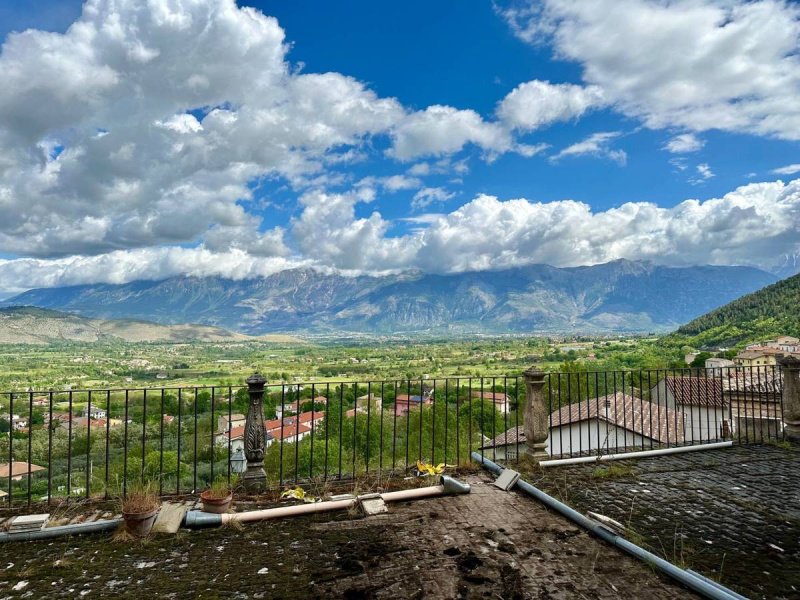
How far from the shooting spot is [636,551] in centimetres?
407

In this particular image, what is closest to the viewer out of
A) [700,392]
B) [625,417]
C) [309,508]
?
[309,508]

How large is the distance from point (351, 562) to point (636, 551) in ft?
7.73

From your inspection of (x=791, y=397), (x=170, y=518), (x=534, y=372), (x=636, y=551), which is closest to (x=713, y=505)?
(x=636, y=551)

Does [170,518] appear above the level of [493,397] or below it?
below

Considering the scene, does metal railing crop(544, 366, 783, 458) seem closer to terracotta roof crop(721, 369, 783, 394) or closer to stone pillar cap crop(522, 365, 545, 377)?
terracotta roof crop(721, 369, 783, 394)

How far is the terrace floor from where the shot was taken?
3947 millimetres

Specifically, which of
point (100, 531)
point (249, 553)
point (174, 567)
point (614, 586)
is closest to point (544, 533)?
point (614, 586)

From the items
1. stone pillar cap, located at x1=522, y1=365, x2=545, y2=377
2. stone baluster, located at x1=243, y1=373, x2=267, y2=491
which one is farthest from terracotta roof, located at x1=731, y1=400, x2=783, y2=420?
stone baluster, located at x1=243, y1=373, x2=267, y2=491

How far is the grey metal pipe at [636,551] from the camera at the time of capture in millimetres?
3436

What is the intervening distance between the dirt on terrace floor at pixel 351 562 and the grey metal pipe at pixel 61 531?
0.09 m

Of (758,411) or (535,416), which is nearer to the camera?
(535,416)

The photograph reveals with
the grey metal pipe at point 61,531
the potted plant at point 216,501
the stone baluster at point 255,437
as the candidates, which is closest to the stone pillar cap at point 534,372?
the stone baluster at point 255,437

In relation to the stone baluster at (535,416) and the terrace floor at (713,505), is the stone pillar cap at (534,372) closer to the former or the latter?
the stone baluster at (535,416)

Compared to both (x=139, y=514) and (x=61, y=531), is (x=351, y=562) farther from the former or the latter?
(x=61, y=531)
